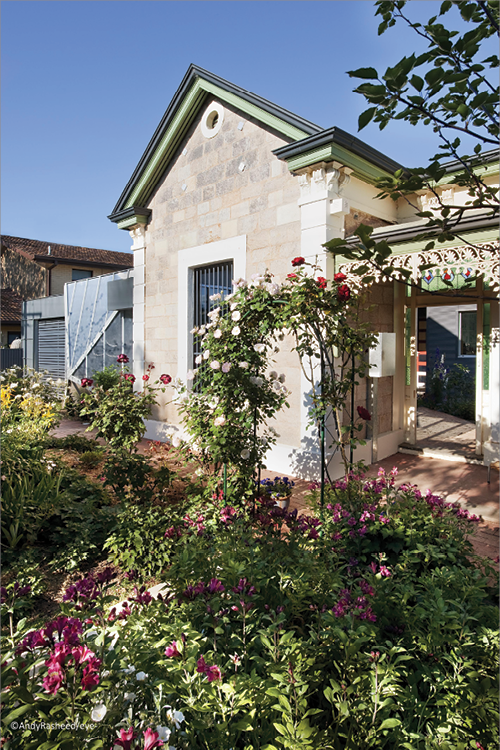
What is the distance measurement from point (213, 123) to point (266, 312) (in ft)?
15.2

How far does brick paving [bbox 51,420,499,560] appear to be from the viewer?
4.39 meters

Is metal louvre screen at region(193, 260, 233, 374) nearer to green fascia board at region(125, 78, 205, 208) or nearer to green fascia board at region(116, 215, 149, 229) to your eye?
green fascia board at region(116, 215, 149, 229)

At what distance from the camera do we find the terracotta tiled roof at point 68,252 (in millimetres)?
23188

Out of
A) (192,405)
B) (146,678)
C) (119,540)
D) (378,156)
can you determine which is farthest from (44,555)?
(378,156)

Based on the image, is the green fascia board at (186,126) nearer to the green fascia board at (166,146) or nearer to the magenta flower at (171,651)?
the green fascia board at (166,146)

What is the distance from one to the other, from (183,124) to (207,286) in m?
2.75

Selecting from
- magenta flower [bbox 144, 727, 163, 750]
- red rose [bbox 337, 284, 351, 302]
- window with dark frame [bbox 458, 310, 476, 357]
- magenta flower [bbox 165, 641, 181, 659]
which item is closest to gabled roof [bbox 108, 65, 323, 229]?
red rose [bbox 337, 284, 351, 302]

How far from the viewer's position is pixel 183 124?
7684mm

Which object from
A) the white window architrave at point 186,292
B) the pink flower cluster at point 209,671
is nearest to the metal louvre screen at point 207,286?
the white window architrave at point 186,292

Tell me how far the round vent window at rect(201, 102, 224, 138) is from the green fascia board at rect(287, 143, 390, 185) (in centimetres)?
199

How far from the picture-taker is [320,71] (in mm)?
2016

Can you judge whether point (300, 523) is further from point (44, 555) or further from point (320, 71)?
point (320, 71)

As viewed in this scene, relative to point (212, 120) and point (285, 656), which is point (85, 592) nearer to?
point (285, 656)

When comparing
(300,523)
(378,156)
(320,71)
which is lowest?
(300,523)
